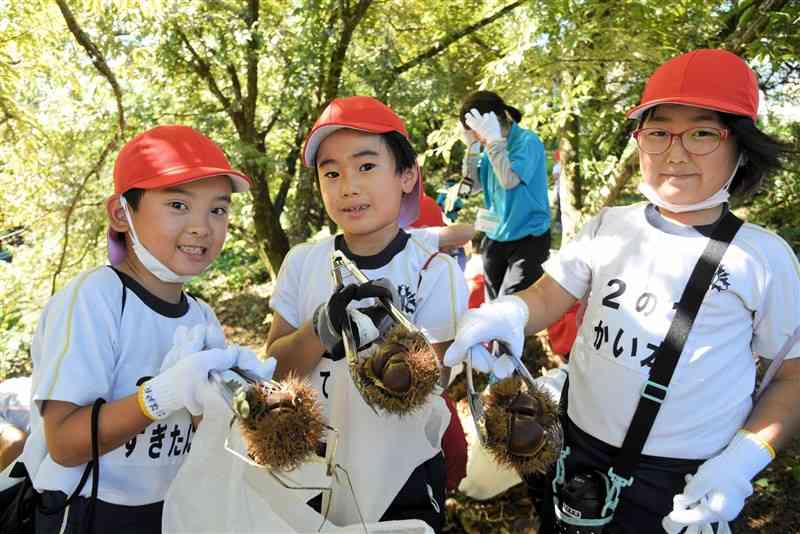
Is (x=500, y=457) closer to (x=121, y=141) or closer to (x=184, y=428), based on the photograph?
(x=184, y=428)

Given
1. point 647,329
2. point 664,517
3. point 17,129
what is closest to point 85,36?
point 17,129

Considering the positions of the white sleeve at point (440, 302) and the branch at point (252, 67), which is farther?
the branch at point (252, 67)

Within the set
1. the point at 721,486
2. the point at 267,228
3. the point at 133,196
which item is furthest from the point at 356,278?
the point at 267,228

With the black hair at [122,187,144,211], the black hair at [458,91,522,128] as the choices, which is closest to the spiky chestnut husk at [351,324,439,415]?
the black hair at [122,187,144,211]

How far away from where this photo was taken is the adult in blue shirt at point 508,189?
13.9 feet

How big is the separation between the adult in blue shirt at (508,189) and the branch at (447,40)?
1.83 m

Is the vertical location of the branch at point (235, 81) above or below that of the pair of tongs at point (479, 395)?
above

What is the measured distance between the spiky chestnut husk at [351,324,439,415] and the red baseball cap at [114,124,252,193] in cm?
85

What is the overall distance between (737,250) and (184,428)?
1815 millimetres

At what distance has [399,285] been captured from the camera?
1.89m

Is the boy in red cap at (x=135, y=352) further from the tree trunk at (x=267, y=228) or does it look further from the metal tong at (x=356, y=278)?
the tree trunk at (x=267, y=228)

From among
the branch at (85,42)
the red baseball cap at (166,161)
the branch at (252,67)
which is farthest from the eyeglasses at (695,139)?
the branch at (252,67)

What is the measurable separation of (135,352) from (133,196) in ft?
1.66

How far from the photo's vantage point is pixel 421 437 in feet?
5.50
